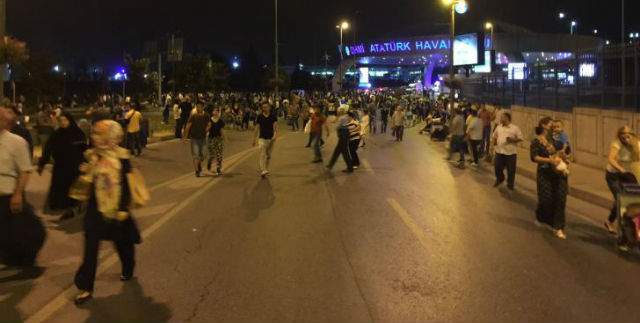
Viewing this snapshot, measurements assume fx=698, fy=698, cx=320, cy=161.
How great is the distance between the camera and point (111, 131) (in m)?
6.07

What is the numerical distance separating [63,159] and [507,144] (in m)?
8.22

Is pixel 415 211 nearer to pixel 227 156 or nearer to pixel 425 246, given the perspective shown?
pixel 425 246

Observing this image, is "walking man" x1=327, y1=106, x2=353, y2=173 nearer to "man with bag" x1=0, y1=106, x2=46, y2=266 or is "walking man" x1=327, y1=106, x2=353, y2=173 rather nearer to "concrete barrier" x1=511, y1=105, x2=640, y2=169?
"concrete barrier" x1=511, y1=105, x2=640, y2=169

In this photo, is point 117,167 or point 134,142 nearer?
point 117,167

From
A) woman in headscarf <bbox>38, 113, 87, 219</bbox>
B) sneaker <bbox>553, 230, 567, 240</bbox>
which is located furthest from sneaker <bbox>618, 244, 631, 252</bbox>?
woman in headscarf <bbox>38, 113, 87, 219</bbox>

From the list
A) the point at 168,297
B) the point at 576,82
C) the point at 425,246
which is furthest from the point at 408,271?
the point at 576,82

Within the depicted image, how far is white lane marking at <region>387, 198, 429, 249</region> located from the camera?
893 cm

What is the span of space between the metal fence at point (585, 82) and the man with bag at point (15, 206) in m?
13.6

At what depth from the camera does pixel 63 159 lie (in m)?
9.82

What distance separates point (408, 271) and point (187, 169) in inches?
441

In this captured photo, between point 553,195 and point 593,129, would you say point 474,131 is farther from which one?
point 553,195

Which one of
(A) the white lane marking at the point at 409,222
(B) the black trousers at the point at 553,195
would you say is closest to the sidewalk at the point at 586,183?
(B) the black trousers at the point at 553,195

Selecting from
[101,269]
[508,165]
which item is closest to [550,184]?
[508,165]

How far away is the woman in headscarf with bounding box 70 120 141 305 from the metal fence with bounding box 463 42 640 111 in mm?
13304
